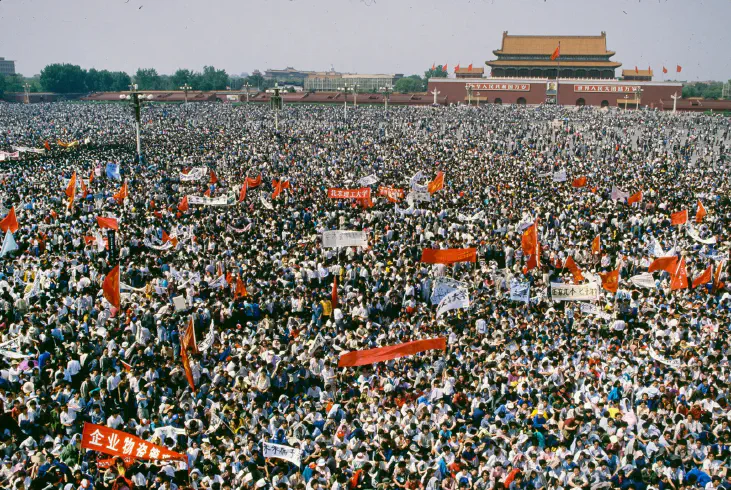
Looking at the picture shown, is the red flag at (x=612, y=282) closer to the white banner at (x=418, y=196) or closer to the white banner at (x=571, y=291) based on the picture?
the white banner at (x=571, y=291)

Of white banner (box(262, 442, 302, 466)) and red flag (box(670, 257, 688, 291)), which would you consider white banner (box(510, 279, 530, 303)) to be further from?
white banner (box(262, 442, 302, 466))

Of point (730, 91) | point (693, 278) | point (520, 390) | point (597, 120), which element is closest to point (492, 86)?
point (597, 120)

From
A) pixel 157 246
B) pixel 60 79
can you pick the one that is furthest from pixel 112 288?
pixel 60 79

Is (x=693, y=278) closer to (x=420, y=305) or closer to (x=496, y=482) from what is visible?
(x=420, y=305)

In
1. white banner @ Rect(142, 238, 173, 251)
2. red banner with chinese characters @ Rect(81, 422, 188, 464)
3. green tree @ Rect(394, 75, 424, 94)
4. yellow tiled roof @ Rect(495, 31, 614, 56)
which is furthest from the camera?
green tree @ Rect(394, 75, 424, 94)

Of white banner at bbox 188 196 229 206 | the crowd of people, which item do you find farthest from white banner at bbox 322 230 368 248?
white banner at bbox 188 196 229 206

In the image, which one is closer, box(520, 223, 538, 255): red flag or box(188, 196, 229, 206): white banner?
box(520, 223, 538, 255): red flag

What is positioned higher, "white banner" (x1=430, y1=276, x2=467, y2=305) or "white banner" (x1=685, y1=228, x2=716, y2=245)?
"white banner" (x1=685, y1=228, x2=716, y2=245)

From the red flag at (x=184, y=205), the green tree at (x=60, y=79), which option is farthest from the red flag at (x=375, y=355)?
the green tree at (x=60, y=79)
